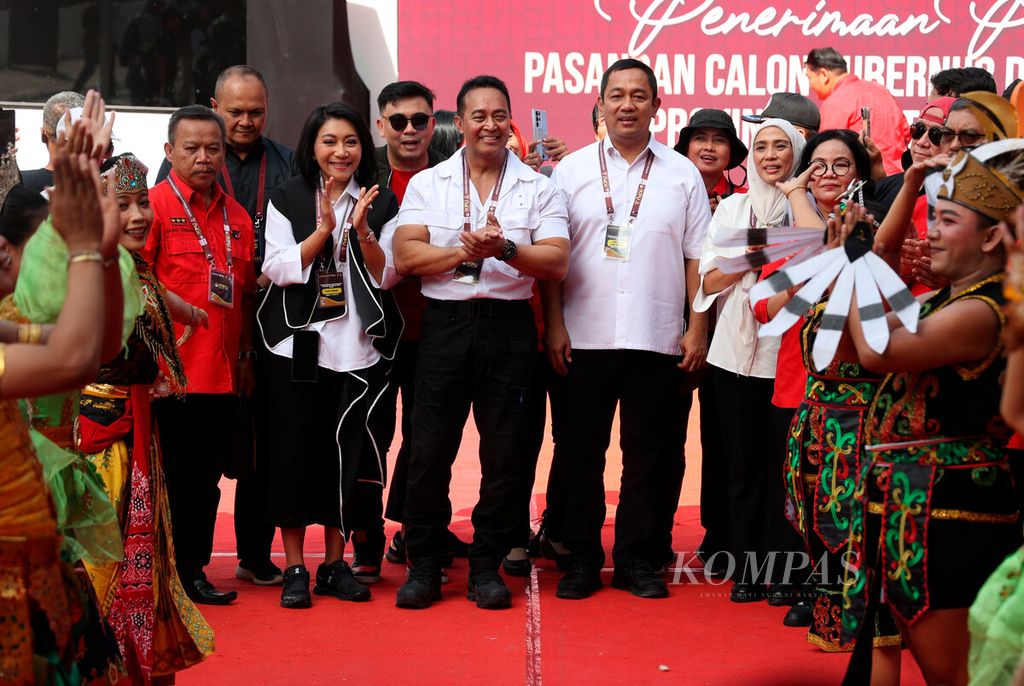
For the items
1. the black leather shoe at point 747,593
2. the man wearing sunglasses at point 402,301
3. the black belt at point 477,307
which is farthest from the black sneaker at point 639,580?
the black belt at point 477,307

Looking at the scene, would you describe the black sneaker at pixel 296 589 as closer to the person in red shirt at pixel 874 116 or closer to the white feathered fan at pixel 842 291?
the white feathered fan at pixel 842 291

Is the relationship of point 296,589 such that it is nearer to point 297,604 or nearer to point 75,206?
point 297,604

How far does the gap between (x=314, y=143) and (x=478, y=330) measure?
111cm

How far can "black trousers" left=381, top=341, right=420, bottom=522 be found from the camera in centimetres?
580

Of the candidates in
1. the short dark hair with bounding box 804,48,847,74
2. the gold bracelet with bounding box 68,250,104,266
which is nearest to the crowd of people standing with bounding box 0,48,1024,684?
the gold bracelet with bounding box 68,250,104,266

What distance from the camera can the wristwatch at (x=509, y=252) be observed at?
17.3 feet

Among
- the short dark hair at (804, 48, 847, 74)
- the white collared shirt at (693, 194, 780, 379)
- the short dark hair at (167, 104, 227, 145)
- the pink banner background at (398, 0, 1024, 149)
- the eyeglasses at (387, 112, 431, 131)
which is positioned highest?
the pink banner background at (398, 0, 1024, 149)

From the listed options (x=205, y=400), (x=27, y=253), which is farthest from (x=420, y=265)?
(x=27, y=253)

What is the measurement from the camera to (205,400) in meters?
5.41

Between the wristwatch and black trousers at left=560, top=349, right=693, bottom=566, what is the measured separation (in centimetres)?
62

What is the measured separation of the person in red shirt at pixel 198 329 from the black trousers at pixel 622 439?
1.47 meters

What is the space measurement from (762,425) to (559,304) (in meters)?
1.01

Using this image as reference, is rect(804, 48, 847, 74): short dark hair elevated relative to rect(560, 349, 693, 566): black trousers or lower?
elevated

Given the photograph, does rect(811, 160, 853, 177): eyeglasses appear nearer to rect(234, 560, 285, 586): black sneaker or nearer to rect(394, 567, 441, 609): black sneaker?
rect(394, 567, 441, 609): black sneaker
